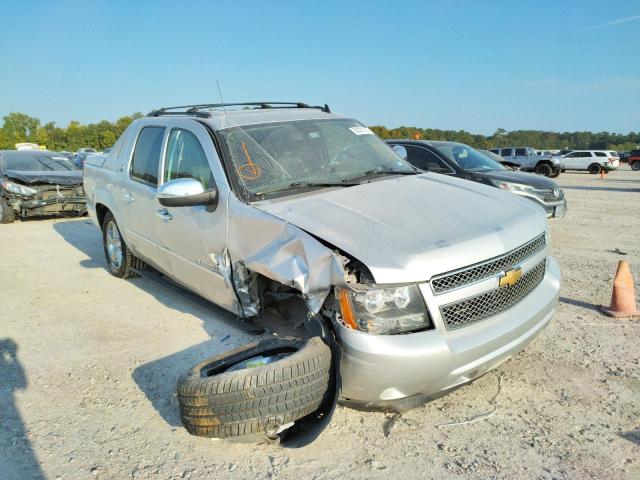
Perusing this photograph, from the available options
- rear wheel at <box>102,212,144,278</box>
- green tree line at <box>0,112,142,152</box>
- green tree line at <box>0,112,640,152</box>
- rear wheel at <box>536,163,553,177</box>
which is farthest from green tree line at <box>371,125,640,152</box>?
rear wheel at <box>102,212,144,278</box>

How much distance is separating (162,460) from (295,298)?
1.24m

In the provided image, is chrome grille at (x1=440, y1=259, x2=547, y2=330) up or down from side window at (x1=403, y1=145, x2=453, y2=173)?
down

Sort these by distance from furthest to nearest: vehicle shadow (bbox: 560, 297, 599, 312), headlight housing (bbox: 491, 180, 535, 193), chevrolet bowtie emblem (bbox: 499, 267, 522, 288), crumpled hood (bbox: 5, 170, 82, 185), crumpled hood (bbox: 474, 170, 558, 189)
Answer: crumpled hood (bbox: 5, 170, 82, 185), crumpled hood (bbox: 474, 170, 558, 189), headlight housing (bbox: 491, 180, 535, 193), vehicle shadow (bbox: 560, 297, 599, 312), chevrolet bowtie emblem (bbox: 499, 267, 522, 288)

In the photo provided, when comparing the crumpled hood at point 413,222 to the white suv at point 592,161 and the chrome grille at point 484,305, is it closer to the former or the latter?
the chrome grille at point 484,305

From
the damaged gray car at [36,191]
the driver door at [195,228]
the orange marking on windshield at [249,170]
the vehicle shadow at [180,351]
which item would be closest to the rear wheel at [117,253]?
the vehicle shadow at [180,351]

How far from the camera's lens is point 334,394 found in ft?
8.73

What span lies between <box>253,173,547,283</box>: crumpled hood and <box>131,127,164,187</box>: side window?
176 cm

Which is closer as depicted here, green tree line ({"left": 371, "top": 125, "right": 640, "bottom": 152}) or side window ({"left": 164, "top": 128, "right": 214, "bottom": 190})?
side window ({"left": 164, "top": 128, "right": 214, "bottom": 190})

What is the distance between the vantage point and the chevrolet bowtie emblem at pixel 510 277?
2857 millimetres

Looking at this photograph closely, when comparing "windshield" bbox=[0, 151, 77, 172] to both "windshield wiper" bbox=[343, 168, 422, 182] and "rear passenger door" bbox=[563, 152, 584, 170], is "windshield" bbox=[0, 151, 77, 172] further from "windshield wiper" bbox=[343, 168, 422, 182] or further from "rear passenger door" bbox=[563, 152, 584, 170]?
"rear passenger door" bbox=[563, 152, 584, 170]

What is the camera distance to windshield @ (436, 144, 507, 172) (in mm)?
9555

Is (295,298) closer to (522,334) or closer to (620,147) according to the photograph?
(522,334)

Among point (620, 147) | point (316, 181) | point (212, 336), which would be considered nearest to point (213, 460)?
point (212, 336)

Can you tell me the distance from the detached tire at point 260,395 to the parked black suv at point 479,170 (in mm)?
6408
